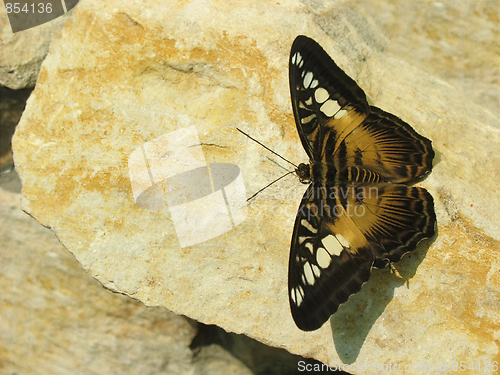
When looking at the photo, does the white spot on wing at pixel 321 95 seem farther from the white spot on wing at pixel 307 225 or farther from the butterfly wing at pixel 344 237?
the white spot on wing at pixel 307 225

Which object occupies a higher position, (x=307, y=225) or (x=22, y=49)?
(x=22, y=49)

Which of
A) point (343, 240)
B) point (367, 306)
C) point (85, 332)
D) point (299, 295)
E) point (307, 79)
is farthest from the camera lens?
point (85, 332)

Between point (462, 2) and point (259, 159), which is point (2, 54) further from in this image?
point (462, 2)

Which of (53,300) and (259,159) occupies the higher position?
(259,159)

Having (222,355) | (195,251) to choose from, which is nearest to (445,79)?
(195,251)

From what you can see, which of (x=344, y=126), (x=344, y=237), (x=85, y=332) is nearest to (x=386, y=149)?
(x=344, y=126)

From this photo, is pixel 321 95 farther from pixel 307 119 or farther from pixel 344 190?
pixel 344 190

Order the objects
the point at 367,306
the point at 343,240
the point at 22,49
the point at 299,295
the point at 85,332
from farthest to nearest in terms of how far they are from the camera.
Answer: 1. the point at 22,49
2. the point at 85,332
3. the point at 367,306
4. the point at 343,240
5. the point at 299,295
